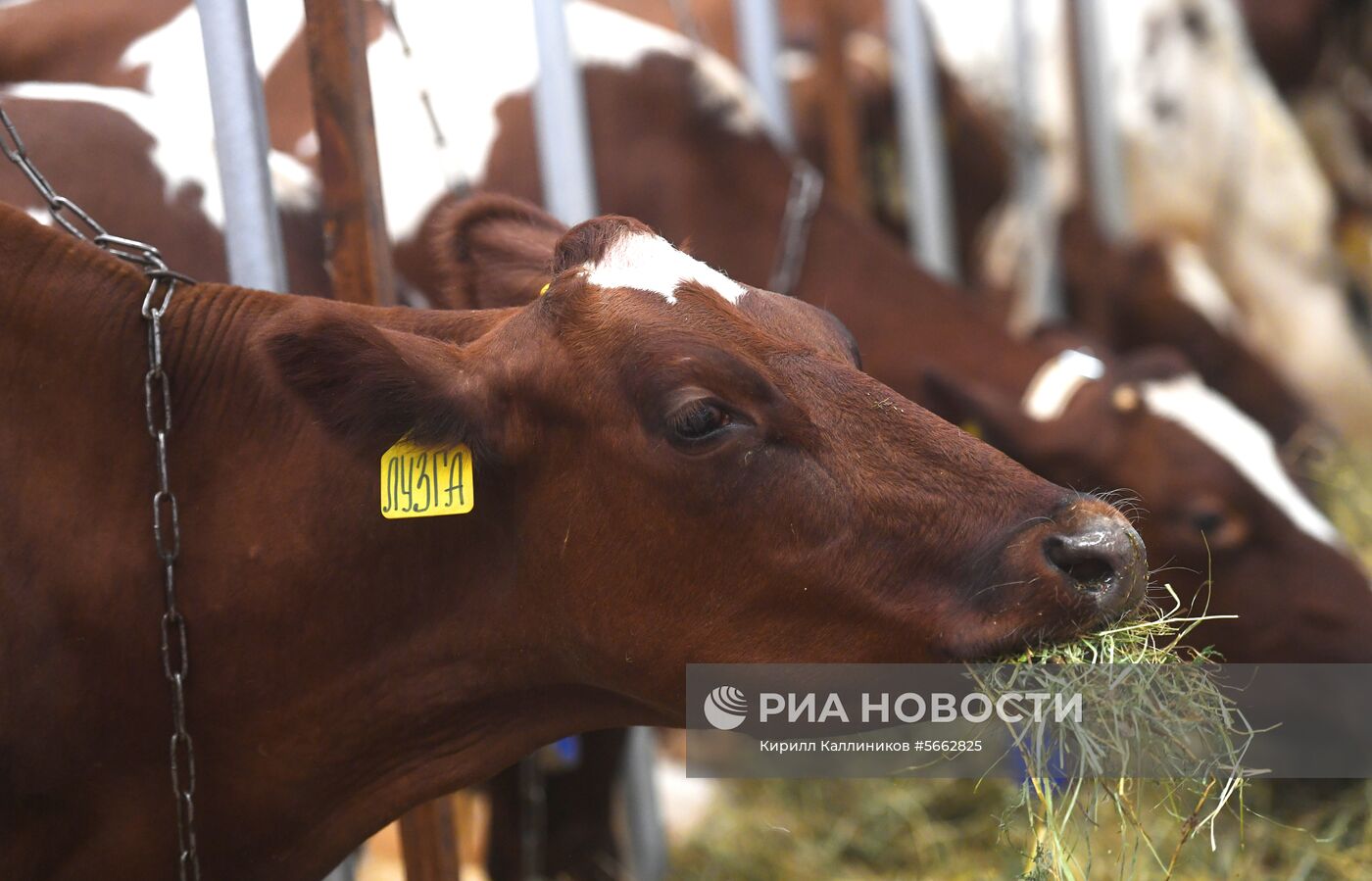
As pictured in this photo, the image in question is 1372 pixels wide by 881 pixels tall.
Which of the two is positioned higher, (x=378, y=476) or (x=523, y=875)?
(x=378, y=476)

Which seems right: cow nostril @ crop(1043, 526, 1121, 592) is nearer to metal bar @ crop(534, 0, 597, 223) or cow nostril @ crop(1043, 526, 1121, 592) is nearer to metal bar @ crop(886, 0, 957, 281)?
metal bar @ crop(534, 0, 597, 223)

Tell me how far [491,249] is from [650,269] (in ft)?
2.13

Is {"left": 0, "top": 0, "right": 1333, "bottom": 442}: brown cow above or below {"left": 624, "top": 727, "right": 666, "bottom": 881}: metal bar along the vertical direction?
above

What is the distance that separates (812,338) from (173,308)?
3.58ft

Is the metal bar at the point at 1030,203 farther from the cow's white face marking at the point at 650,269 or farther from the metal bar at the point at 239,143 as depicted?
the cow's white face marking at the point at 650,269

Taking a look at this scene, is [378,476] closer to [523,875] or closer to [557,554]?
[557,554]

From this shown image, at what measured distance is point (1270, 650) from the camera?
3.99 meters

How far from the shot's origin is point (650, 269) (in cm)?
254

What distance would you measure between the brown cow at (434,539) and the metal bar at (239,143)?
0.50m

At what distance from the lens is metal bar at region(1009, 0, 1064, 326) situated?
705 centimetres

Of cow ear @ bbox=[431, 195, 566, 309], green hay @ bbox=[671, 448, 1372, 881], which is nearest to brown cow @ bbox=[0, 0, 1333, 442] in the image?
green hay @ bbox=[671, 448, 1372, 881]

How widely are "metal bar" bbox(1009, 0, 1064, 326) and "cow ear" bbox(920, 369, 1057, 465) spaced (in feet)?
9.14

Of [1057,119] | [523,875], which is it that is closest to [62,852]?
[523,875]

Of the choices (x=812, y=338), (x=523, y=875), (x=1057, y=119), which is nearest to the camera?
(x=812, y=338)
